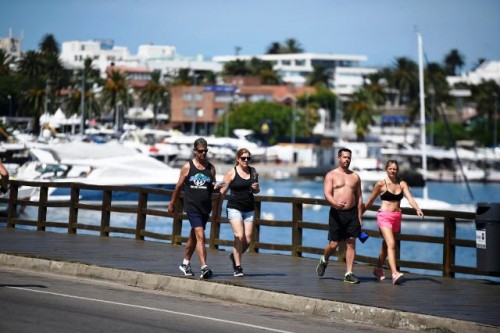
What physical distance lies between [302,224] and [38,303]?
8.01 m

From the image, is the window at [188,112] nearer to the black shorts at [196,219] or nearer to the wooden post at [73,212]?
the wooden post at [73,212]

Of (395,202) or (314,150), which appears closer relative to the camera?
(395,202)

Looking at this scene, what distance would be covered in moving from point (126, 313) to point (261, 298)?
94.4 inches

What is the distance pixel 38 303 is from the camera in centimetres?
1529

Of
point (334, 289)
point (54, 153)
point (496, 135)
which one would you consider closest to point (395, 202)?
point (334, 289)

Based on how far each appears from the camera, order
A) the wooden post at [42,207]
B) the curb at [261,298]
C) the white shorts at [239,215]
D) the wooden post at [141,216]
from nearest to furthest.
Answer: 1. the curb at [261,298]
2. the white shorts at [239,215]
3. the wooden post at [141,216]
4. the wooden post at [42,207]

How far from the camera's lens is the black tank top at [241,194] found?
18.2m

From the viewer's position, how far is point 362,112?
186000 millimetres

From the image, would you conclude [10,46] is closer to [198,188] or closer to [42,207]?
[42,207]

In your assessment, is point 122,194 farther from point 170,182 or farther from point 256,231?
point 256,231

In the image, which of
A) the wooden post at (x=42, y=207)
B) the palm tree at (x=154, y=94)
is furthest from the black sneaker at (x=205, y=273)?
the palm tree at (x=154, y=94)

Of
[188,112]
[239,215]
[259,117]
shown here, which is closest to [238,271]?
[239,215]

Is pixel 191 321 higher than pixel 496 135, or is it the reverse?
pixel 496 135

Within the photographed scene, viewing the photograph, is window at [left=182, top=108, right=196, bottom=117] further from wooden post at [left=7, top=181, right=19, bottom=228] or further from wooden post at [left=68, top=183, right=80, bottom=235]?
wooden post at [left=68, top=183, right=80, bottom=235]
